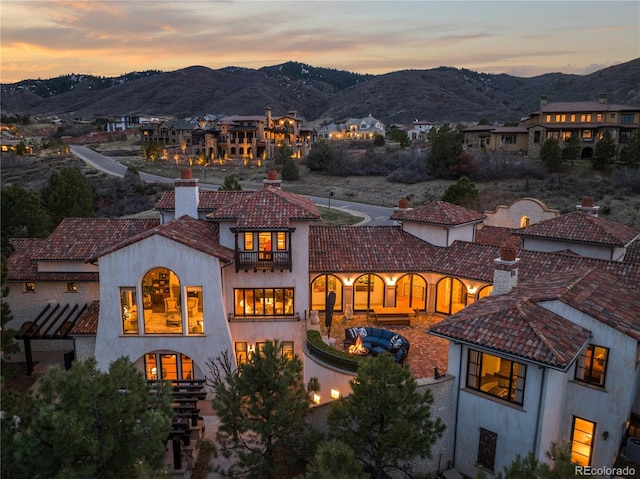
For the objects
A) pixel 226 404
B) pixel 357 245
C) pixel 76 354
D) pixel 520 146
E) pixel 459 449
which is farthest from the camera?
pixel 520 146

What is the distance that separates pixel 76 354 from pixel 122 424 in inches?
545

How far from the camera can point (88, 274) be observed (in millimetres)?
27703

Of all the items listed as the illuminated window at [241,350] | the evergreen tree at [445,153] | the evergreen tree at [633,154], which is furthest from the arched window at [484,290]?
the evergreen tree at [633,154]

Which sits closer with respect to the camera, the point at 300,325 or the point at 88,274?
the point at 300,325

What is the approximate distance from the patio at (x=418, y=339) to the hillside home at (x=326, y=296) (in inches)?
21.9

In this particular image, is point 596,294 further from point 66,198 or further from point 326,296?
point 66,198

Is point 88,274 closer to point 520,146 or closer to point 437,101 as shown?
point 520,146

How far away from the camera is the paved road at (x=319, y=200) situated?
56.8m

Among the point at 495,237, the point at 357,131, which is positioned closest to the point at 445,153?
the point at 495,237

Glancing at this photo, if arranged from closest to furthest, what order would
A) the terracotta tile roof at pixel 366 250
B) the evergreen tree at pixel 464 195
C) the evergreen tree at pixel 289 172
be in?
the terracotta tile roof at pixel 366 250, the evergreen tree at pixel 464 195, the evergreen tree at pixel 289 172

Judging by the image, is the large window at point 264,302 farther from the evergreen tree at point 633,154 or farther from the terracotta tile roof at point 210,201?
the evergreen tree at point 633,154

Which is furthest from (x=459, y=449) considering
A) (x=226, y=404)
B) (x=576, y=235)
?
(x=576, y=235)

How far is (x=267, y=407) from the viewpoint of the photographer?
1488 centimetres

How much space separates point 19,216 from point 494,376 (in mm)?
34088
